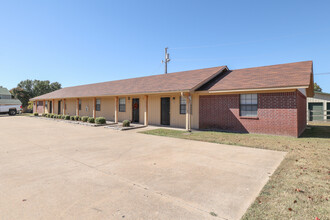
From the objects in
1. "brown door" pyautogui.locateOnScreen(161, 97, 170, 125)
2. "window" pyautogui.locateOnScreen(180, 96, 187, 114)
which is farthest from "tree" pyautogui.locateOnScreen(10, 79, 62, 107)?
"window" pyautogui.locateOnScreen(180, 96, 187, 114)

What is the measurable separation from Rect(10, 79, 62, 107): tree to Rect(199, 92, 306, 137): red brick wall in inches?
2115

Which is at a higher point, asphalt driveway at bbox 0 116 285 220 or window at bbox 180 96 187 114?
window at bbox 180 96 187 114

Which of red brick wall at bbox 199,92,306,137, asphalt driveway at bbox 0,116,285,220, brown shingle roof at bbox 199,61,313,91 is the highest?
brown shingle roof at bbox 199,61,313,91

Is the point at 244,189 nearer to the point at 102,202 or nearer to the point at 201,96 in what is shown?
the point at 102,202

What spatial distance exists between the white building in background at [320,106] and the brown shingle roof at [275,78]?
956 cm

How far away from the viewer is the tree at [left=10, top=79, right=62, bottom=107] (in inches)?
1859

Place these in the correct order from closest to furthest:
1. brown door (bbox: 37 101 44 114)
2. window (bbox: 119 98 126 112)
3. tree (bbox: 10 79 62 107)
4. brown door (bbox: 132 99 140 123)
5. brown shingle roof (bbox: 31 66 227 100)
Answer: brown shingle roof (bbox: 31 66 227 100) → brown door (bbox: 132 99 140 123) → window (bbox: 119 98 126 112) → brown door (bbox: 37 101 44 114) → tree (bbox: 10 79 62 107)

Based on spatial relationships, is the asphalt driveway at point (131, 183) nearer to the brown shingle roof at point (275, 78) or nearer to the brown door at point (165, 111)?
the brown shingle roof at point (275, 78)

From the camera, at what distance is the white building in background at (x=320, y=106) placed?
18688mm

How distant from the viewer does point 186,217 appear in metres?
2.62

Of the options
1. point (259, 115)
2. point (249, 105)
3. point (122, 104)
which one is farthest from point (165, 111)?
point (259, 115)

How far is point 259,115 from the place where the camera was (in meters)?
10.3

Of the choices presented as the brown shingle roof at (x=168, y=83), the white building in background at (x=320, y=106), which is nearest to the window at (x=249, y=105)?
the brown shingle roof at (x=168, y=83)

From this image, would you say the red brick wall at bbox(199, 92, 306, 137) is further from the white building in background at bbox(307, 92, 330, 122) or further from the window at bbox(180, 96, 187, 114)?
the white building in background at bbox(307, 92, 330, 122)
